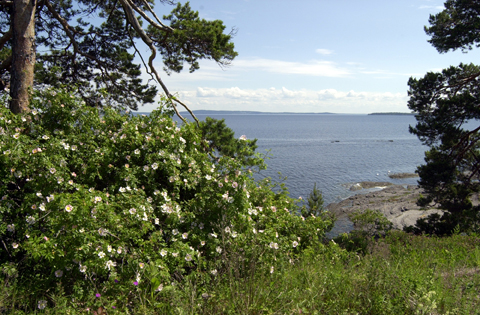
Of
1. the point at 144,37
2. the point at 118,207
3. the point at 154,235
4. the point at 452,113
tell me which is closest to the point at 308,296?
the point at 154,235

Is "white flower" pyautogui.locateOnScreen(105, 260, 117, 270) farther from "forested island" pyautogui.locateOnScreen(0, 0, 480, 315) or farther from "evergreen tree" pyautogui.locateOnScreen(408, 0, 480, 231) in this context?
"evergreen tree" pyautogui.locateOnScreen(408, 0, 480, 231)

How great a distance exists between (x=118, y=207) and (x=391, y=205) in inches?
1084

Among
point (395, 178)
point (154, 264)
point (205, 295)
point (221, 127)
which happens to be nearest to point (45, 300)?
point (154, 264)

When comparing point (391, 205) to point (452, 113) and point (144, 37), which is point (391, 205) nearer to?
point (452, 113)

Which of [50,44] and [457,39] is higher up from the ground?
[457,39]

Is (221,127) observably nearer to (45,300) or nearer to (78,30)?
(78,30)

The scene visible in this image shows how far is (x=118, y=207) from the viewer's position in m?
3.54

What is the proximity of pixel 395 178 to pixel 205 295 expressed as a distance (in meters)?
39.0

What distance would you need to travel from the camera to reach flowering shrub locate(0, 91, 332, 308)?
301 cm

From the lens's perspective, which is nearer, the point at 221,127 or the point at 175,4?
the point at 175,4

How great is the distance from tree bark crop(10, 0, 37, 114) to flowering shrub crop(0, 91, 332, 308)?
1.62m

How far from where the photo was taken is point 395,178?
37406 mm

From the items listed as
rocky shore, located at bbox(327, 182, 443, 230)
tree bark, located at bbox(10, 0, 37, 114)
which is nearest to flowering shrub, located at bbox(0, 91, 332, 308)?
tree bark, located at bbox(10, 0, 37, 114)

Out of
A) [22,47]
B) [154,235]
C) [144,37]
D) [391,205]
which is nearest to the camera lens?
[154,235]
